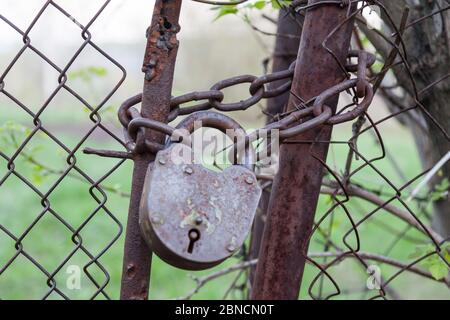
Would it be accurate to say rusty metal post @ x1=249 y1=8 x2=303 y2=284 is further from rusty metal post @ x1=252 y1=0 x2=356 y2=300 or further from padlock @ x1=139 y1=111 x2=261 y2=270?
padlock @ x1=139 y1=111 x2=261 y2=270

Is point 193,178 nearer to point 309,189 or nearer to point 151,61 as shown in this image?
point 151,61

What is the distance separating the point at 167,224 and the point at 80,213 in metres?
3.75

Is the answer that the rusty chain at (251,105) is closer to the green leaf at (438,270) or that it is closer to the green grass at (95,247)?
the green leaf at (438,270)

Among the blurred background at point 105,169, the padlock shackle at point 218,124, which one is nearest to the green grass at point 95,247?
the blurred background at point 105,169

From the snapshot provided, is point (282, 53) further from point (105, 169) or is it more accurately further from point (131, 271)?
point (105, 169)

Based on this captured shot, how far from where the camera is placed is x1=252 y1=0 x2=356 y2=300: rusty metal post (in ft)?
3.24

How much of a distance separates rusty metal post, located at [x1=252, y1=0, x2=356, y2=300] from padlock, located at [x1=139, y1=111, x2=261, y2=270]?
211mm

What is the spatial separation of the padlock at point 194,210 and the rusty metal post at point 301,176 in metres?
0.21

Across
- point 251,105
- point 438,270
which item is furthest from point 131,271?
point 438,270

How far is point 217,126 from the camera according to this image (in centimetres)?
86

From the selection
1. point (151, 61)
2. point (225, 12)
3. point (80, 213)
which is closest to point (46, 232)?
point (80, 213)

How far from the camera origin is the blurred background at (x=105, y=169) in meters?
2.16

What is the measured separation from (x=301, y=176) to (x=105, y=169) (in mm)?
5347

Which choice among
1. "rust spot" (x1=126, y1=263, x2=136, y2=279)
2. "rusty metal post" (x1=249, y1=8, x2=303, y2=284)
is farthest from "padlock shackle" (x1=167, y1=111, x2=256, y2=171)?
"rusty metal post" (x1=249, y1=8, x2=303, y2=284)
